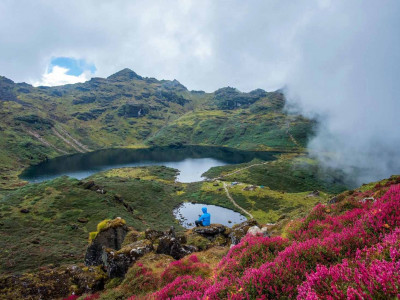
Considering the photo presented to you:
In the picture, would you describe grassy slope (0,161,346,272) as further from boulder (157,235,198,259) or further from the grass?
the grass

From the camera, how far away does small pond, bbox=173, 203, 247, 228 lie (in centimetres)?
8436

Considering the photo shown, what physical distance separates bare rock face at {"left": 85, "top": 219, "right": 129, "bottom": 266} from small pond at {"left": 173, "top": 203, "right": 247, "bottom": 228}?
5552 centimetres

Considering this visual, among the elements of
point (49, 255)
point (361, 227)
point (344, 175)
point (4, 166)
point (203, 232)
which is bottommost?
point (49, 255)

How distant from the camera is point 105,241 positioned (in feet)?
80.3

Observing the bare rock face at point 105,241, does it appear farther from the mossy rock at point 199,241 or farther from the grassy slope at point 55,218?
the grassy slope at point 55,218

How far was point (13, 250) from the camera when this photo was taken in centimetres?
3506

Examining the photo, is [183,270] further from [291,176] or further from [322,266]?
[291,176]

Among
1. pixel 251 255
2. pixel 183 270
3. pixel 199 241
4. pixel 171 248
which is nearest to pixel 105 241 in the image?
pixel 171 248

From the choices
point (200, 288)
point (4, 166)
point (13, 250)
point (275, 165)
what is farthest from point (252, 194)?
point (4, 166)

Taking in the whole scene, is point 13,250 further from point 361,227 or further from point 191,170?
point 191,170

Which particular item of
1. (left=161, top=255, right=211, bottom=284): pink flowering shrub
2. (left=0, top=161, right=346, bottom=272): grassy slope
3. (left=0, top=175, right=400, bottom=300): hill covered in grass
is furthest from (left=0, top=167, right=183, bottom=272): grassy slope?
(left=161, top=255, right=211, bottom=284): pink flowering shrub

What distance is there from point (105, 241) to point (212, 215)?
71.1 meters

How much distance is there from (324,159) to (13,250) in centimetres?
20992

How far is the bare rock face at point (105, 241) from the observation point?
22.9 metres
